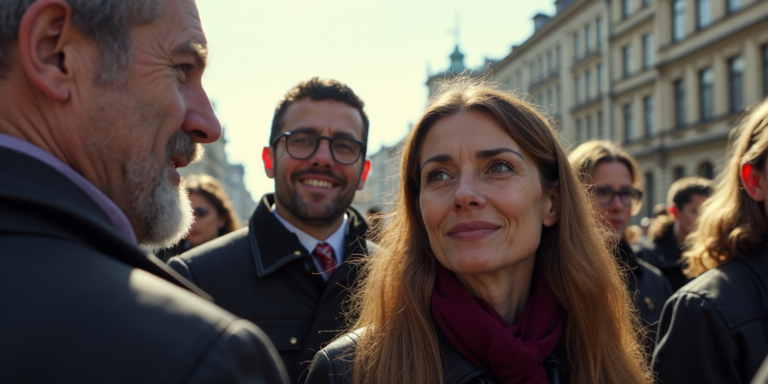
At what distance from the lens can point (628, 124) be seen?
120 ft

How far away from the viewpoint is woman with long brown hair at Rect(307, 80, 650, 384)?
2.23 metres

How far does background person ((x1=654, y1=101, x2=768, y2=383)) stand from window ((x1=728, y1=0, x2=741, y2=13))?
27.4 meters

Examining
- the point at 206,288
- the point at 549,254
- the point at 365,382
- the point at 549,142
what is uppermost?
the point at 549,142

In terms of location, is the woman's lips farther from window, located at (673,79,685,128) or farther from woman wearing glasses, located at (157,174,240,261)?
window, located at (673,79,685,128)

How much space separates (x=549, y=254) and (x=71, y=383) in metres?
2.06

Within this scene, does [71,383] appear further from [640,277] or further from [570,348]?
[640,277]

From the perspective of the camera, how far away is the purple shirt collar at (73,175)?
1.22 metres

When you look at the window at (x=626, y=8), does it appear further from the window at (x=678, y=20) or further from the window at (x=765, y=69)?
the window at (x=765, y=69)

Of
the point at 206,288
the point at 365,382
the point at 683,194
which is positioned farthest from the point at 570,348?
the point at 683,194

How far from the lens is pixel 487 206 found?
238 cm

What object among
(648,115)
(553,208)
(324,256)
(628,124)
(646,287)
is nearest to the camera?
(553,208)

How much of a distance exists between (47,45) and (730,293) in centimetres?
253

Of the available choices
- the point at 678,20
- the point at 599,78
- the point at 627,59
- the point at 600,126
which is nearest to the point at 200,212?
the point at 678,20

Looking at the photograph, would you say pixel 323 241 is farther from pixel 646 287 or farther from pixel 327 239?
pixel 646 287
